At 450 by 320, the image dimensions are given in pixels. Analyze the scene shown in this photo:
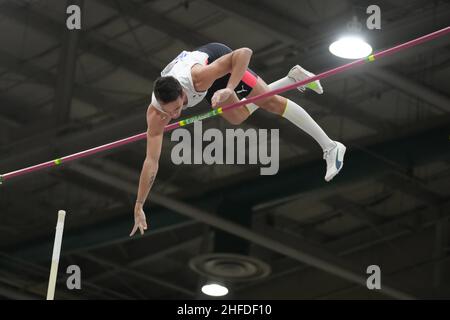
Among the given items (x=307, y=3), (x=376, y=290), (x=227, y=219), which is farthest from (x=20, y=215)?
(x=307, y=3)

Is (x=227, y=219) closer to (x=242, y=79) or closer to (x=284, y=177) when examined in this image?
(x=284, y=177)

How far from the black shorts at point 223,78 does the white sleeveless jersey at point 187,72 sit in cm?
11

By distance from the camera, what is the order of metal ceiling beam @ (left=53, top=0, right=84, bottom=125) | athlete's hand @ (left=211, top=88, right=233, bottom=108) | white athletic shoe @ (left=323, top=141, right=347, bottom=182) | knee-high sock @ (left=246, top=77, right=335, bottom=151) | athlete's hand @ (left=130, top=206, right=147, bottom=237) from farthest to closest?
metal ceiling beam @ (left=53, top=0, right=84, bottom=125), knee-high sock @ (left=246, top=77, right=335, bottom=151), white athletic shoe @ (left=323, top=141, right=347, bottom=182), athlete's hand @ (left=130, top=206, right=147, bottom=237), athlete's hand @ (left=211, top=88, right=233, bottom=108)

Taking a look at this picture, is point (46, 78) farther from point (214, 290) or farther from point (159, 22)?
point (214, 290)

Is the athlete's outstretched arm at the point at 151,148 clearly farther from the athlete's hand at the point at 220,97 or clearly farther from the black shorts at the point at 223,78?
the athlete's hand at the point at 220,97

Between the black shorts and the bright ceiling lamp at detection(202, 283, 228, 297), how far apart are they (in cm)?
810

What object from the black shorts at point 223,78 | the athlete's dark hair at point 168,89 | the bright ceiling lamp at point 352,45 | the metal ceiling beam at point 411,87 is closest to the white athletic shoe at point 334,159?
the black shorts at point 223,78

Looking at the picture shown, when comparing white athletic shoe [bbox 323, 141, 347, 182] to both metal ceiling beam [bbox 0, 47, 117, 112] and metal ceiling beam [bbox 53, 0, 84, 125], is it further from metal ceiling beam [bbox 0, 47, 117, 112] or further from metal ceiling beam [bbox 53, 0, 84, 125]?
metal ceiling beam [bbox 0, 47, 117, 112]

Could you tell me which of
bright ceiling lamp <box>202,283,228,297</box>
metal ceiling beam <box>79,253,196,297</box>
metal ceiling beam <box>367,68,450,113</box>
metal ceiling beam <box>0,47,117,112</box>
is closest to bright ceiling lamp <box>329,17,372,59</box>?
metal ceiling beam <box>367,68,450,113</box>

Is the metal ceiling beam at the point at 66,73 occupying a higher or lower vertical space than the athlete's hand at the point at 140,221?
higher

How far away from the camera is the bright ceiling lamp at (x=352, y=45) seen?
1270cm

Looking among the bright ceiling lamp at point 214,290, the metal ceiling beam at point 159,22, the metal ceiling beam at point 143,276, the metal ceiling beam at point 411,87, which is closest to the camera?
the metal ceiling beam at point 411,87

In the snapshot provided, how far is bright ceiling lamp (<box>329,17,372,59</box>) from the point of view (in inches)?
500

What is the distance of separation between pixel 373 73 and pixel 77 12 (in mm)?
4027
